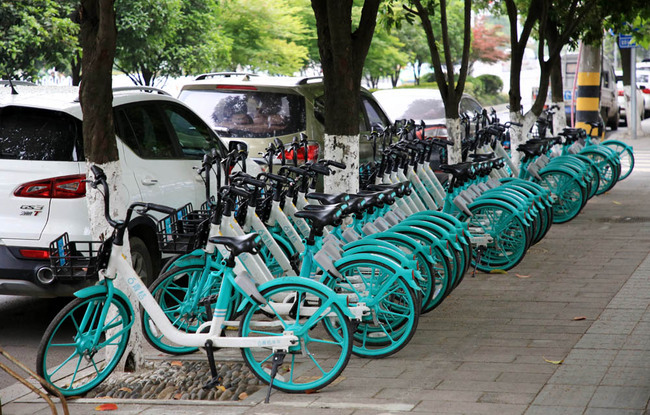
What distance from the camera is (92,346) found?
4945mm

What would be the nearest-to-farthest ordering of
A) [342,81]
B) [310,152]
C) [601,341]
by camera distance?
[601,341]
[342,81]
[310,152]

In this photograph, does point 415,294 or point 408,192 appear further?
point 408,192

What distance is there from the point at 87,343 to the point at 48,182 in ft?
5.30

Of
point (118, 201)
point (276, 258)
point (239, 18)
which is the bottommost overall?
point (276, 258)

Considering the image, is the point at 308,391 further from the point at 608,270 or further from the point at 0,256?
the point at 608,270

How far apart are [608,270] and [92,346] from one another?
495cm

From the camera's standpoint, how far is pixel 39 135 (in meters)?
6.29

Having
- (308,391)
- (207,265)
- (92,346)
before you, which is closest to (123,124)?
(207,265)

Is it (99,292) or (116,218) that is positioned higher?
(116,218)

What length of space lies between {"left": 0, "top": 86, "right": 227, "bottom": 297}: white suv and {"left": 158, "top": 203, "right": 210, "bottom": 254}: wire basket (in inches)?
30.1

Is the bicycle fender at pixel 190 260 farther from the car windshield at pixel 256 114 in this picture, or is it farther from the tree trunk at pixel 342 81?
the car windshield at pixel 256 114

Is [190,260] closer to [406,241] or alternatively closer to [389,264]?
[389,264]

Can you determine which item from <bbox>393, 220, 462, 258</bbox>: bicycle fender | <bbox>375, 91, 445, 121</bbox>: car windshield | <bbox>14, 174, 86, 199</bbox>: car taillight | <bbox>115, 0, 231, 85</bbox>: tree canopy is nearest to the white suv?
<bbox>14, 174, 86, 199</bbox>: car taillight

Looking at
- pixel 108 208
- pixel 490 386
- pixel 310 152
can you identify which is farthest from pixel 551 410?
pixel 310 152
